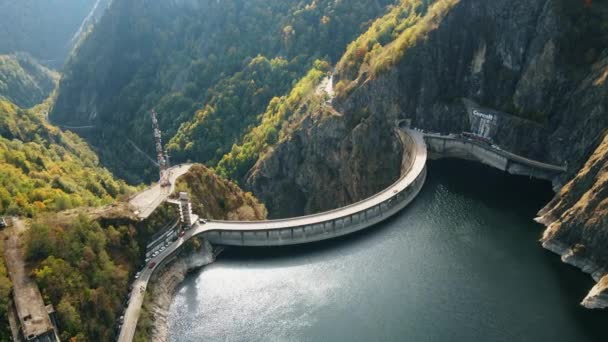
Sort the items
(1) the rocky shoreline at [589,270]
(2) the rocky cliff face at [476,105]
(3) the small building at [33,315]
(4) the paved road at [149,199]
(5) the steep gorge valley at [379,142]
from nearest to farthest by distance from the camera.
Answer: (3) the small building at [33,315]
(1) the rocky shoreline at [589,270]
(5) the steep gorge valley at [379,142]
(4) the paved road at [149,199]
(2) the rocky cliff face at [476,105]

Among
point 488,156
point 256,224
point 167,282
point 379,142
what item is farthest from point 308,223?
point 488,156

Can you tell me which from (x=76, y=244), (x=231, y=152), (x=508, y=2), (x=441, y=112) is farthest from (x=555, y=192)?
(x=231, y=152)

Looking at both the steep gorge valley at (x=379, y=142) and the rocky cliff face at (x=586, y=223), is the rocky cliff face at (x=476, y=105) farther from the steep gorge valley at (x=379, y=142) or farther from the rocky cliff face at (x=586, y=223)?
the steep gorge valley at (x=379, y=142)

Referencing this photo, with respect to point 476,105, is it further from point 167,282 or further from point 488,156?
point 167,282

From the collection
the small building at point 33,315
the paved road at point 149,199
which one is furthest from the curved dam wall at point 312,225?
the small building at point 33,315

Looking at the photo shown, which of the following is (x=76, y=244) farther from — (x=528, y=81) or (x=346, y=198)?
(x=528, y=81)

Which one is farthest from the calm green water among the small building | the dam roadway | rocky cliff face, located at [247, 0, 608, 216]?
rocky cliff face, located at [247, 0, 608, 216]

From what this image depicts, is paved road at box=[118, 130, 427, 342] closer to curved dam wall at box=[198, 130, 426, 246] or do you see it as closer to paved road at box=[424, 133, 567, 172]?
curved dam wall at box=[198, 130, 426, 246]

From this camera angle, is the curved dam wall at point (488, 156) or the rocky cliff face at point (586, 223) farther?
the curved dam wall at point (488, 156)
